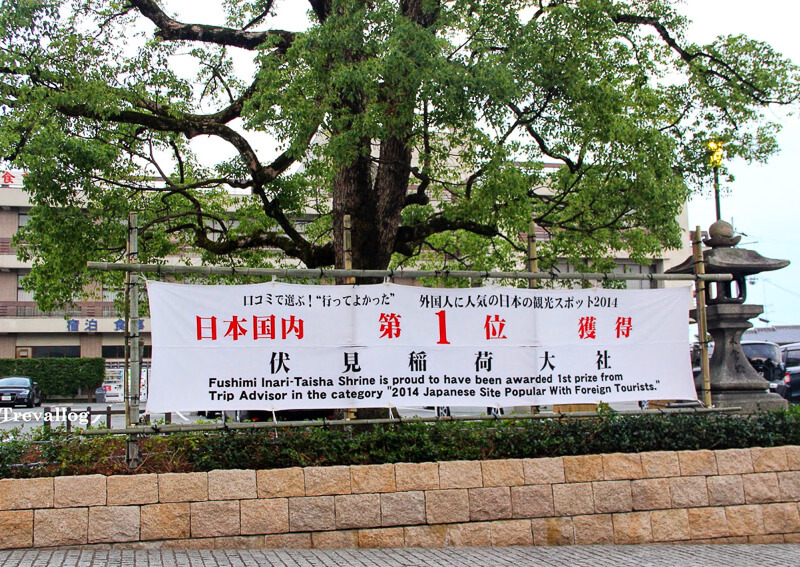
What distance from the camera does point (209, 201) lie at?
17.0 m

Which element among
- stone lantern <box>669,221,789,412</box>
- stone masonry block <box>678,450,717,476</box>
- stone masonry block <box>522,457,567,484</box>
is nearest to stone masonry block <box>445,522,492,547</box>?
stone masonry block <box>522,457,567,484</box>

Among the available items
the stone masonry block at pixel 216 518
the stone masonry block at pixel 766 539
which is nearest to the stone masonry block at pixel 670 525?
the stone masonry block at pixel 766 539

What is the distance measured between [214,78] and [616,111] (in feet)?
24.3

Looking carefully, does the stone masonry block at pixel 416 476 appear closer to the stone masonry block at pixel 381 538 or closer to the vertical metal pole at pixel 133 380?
the stone masonry block at pixel 381 538

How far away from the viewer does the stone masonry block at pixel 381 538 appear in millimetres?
7219

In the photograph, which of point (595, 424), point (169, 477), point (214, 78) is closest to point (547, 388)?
point (595, 424)

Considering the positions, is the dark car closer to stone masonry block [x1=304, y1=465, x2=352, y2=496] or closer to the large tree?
the large tree

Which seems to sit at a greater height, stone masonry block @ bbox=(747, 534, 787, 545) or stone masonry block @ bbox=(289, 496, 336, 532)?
stone masonry block @ bbox=(289, 496, 336, 532)

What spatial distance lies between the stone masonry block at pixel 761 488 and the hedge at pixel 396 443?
38cm

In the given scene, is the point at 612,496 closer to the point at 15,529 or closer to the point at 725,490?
the point at 725,490

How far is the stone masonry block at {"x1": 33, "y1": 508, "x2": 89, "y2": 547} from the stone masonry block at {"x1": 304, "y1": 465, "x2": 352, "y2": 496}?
192 centimetres

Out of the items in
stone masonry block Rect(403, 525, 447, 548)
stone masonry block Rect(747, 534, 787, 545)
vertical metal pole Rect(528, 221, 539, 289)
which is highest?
vertical metal pole Rect(528, 221, 539, 289)

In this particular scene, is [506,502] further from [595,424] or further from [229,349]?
[229,349]

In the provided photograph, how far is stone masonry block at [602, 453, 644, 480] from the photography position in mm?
8008
